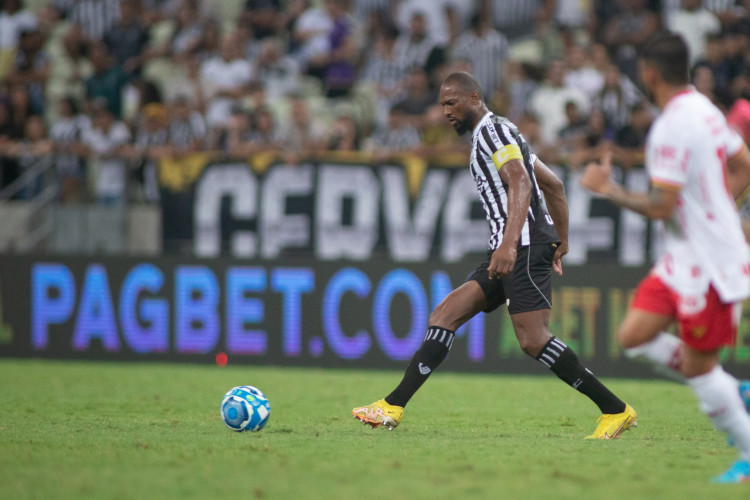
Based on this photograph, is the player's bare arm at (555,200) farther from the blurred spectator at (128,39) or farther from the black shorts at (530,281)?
the blurred spectator at (128,39)

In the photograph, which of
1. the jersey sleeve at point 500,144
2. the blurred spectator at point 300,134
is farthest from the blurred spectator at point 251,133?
the jersey sleeve at point 500,144

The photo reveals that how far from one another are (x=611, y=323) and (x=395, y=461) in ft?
25.4

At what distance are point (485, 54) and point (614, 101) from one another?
8.46ft

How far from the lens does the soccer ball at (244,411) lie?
758 cm

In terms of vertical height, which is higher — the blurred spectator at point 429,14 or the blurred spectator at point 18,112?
the blurred spectator at point 429,14

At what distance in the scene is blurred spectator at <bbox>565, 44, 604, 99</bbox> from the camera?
15.7 m

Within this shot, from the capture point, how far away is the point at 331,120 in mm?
16750

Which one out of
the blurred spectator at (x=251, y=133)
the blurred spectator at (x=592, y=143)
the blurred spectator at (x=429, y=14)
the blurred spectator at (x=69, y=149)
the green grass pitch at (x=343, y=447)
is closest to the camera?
the green grass pitch at (x=343, y=447)

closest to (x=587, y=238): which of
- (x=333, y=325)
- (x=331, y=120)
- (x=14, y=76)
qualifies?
(x=333, y=325)

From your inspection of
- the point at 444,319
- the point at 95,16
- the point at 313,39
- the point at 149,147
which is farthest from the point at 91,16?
the point at 444,319

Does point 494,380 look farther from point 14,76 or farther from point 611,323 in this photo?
point 14,76

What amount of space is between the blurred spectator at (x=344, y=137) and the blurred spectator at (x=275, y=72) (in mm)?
2473

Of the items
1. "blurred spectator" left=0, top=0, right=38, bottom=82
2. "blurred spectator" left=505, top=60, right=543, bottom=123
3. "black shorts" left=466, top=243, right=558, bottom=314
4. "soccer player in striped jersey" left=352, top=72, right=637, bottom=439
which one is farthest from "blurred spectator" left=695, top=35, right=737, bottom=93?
"blurred spectator" left=0, top=0, right=38, bottom=82

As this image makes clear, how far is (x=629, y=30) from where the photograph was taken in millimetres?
16422
